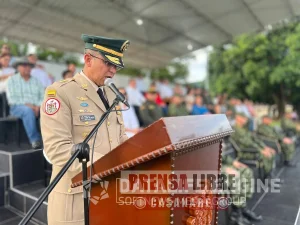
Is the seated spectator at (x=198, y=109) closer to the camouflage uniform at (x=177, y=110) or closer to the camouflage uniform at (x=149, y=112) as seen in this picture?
the camouflage uniform at (x=177, y=110)

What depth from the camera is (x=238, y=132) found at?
186 inches

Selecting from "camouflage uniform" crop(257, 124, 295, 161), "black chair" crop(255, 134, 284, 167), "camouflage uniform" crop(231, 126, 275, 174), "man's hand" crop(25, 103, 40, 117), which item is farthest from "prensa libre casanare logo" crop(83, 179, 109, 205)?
"camouflage uniform" crop(257, 124, 295, 161)

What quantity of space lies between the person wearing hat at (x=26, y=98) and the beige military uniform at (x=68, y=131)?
192 centimetres

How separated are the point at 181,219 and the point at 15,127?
2968mm

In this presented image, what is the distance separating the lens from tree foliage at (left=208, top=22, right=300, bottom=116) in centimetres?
903

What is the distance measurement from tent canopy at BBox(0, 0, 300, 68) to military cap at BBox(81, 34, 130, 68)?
229 centimetres

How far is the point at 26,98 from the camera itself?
135 inches

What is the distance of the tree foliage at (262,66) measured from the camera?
9031 mm

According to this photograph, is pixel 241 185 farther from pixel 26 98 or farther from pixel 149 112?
pixel 26 98

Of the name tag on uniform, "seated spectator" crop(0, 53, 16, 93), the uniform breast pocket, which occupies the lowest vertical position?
the uniform breast pocket

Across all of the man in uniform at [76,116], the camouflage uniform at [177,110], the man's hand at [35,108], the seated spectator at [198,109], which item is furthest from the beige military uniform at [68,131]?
the seated spectator at [198,109]

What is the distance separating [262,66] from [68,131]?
34.5 feet

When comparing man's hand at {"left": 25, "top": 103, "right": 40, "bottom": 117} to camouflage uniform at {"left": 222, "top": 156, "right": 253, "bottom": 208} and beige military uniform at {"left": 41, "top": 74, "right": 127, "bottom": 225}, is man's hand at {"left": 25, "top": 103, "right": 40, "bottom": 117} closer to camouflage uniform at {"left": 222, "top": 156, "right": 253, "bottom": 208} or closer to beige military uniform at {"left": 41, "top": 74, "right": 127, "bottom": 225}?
beige military uniform at {"left": 41, "top": 74, "right": 127, "bottom": 225}

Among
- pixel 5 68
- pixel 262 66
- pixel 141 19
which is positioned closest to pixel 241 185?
pixel 141 19
